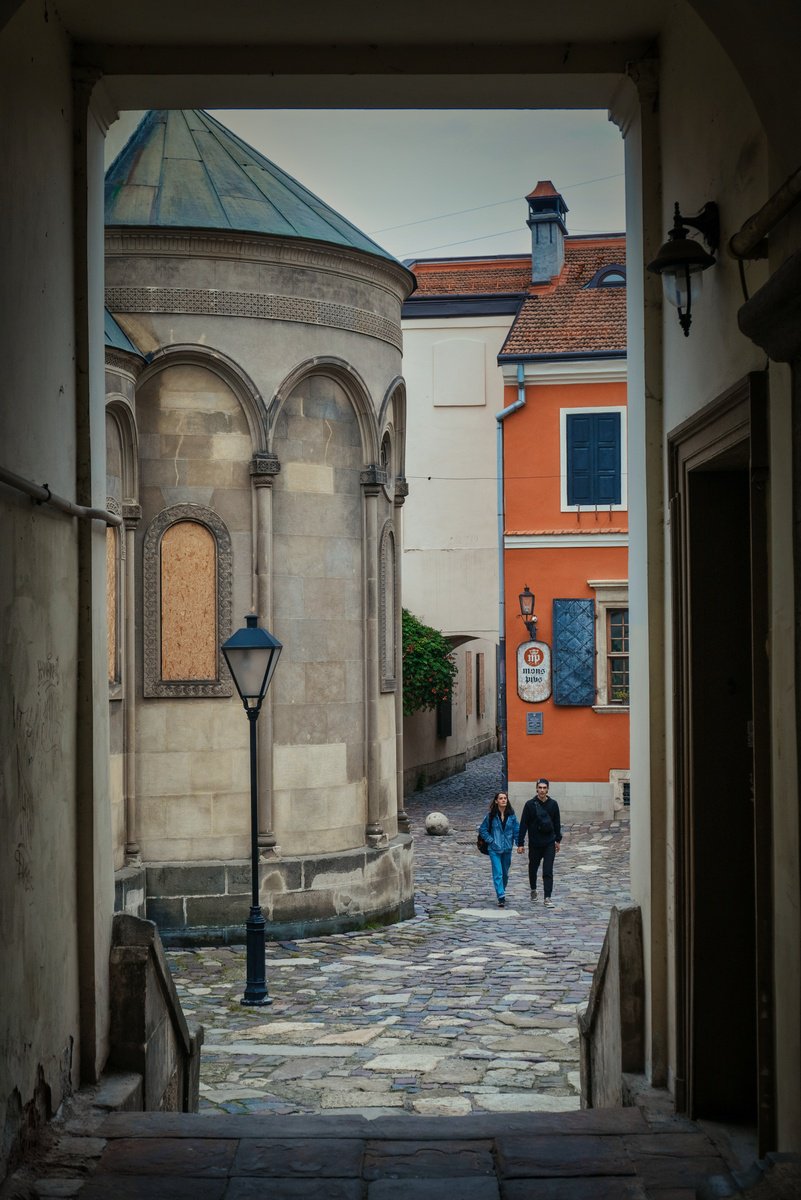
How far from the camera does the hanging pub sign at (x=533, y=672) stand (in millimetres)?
25531

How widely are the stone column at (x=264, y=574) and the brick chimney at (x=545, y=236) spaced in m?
17.4

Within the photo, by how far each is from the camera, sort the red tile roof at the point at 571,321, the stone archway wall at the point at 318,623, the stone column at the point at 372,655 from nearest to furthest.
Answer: the stone archway wall at the point at 318,623 → the stone column at the point at 372,655 → the red tile roof at the point at 571,321

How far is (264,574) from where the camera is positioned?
603 inches

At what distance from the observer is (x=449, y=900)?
1761 centimetres

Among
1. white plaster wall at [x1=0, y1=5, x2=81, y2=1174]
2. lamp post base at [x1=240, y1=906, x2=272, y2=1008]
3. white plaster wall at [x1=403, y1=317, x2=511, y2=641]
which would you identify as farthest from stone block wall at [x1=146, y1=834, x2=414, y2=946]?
white plaster wall at [x1=403, y1=317, x2=511, y2=641]

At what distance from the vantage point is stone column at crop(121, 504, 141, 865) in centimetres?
1479

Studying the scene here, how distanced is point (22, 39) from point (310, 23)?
1357mm

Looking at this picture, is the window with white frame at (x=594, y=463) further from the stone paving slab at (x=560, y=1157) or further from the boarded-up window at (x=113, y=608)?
the stone paving slab at (x=560, y=1157)

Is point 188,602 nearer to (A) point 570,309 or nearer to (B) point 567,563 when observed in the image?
(B) point 567,563

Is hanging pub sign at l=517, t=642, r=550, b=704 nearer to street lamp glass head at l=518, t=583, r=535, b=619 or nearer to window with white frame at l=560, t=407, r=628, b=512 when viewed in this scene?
street lamp glass head at l=518, t=583, r=535, b=619

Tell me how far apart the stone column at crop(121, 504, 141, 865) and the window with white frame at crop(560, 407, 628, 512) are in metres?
12.3

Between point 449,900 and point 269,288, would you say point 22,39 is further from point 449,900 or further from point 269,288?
point 449,900

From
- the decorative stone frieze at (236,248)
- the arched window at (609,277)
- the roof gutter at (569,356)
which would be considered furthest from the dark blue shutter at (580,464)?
the decorative stone frieze at (236,248)

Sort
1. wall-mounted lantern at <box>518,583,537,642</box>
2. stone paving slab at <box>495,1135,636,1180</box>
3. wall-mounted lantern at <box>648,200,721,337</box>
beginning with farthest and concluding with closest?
wall-mounted lantern at <box>518,583,537,642</box> < wall-mounted lantern at <box>648,200,721,337</box> < stone paving slab at <box>495,1135,636,1180</box>
